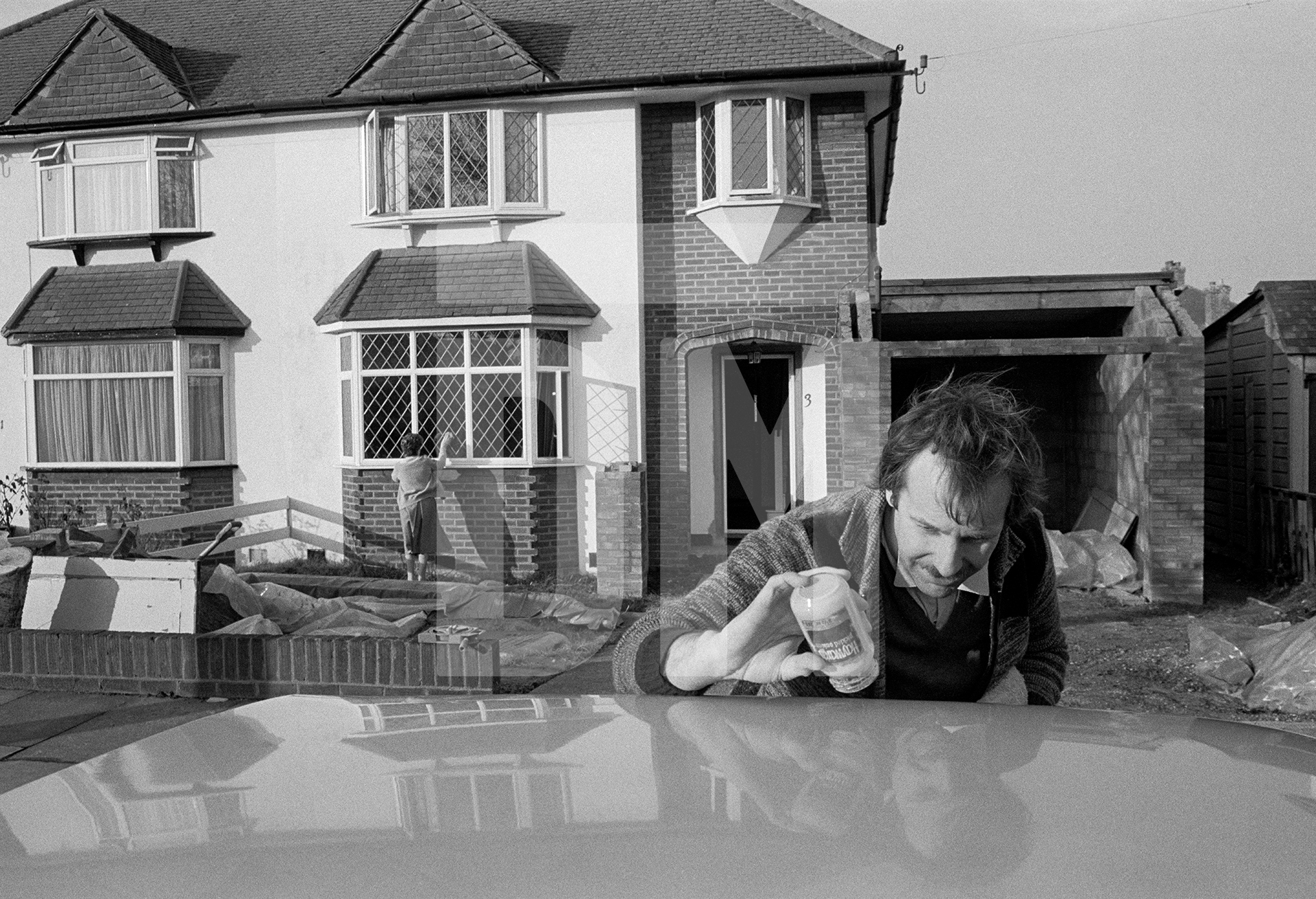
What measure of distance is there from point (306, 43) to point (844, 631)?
561 inches

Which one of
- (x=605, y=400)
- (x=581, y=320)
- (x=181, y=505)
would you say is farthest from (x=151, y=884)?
(x=181, y=505)

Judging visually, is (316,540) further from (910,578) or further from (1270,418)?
(910,578)

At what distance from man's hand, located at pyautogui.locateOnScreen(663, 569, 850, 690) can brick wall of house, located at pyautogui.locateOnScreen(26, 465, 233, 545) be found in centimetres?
1188

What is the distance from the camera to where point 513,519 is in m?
4.68

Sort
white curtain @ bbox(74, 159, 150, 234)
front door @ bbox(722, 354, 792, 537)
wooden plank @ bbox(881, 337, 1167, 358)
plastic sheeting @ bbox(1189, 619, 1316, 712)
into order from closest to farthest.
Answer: front door @ bbox(722, 354, 792, 537)
wooden plank @ bbox(881, 337, 1167, 358)
plastic sheeting @ bbox(1189, 619, 1316, 712)
white curtain @ bbox(74, 159, 150, 234)

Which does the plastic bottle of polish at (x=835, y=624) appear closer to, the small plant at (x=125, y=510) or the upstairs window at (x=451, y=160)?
the upstairs window at (x=451, y=160)

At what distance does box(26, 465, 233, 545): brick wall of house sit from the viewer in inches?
502

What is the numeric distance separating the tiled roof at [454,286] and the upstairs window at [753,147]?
1985mm

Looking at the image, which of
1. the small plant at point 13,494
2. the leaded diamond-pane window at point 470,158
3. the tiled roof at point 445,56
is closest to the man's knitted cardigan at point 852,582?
the leaded diamond-pane window at point 470,158

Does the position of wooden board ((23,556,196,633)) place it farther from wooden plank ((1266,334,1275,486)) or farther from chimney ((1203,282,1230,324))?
chimney ((1203,282,1230,324))

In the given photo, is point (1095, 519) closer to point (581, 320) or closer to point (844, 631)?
point (581, 320)

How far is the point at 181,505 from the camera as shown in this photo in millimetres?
12820

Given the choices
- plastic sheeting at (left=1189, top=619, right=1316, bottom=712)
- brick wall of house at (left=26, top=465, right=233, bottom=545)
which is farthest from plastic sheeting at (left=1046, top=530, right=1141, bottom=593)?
brick wall of house at (left=26, top=465, right=233, bottom=545)

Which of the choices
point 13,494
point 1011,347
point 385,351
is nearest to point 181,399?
point 13,494
